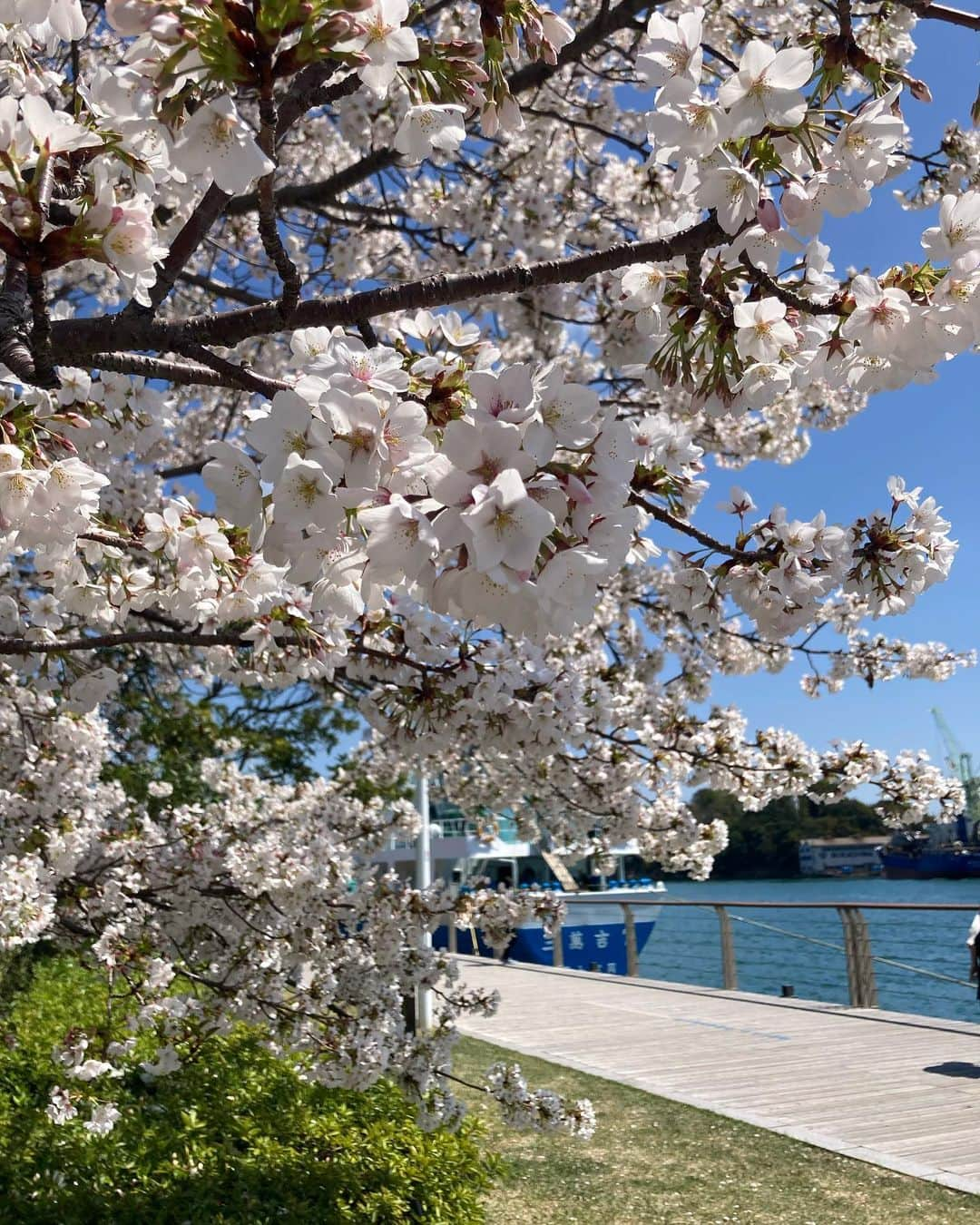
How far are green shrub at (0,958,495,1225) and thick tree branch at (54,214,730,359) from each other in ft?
11.1

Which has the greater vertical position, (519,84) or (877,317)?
(519,84)

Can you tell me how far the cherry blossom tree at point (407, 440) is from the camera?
1.24 metres

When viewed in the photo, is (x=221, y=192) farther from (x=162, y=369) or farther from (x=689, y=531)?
(x=689, y=531)

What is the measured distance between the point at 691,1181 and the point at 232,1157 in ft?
7.20

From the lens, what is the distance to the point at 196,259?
678cm

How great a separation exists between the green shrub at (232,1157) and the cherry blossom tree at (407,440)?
249 mm

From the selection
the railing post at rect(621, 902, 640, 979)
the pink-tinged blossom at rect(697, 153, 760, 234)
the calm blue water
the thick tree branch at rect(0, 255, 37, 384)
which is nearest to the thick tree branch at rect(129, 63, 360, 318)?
the thick tree branch at rect(0, 255, 37, 384)

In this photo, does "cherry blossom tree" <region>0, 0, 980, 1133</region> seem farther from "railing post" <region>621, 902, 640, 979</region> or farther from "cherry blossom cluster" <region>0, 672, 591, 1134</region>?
"railing post" <region>621, 902, 640, 979</region>

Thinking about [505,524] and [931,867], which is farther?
[931,867]

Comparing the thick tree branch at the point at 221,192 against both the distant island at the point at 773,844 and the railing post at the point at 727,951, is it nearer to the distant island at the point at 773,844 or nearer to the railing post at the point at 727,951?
A: the railing post at the point at 727,951

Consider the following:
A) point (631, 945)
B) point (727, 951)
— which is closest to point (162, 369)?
point (727, 951)

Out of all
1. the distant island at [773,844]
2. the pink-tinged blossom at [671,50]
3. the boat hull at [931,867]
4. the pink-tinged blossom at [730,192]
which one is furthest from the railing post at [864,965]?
the distant island at [773,844]

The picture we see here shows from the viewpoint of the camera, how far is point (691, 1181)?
15.5 feet

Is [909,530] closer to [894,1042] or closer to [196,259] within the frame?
[196,259]
